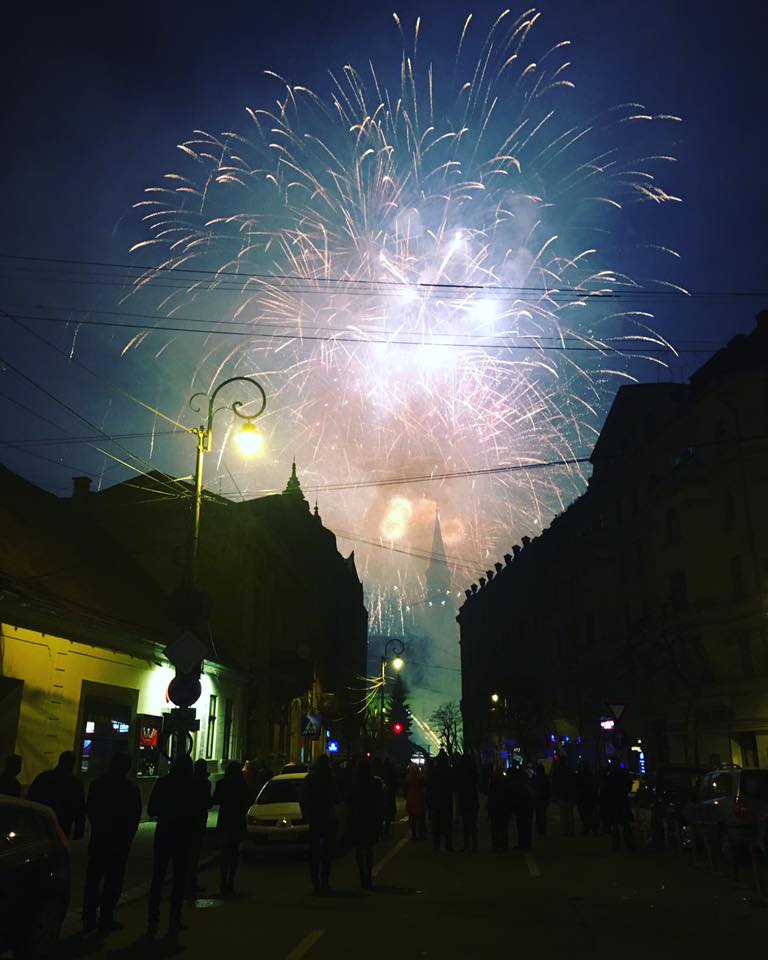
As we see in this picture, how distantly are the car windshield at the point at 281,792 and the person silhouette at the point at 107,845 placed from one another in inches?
281

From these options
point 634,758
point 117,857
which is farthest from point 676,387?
point 117,857

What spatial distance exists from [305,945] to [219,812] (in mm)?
4264

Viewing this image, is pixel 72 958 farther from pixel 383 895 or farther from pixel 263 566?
pixel 263 566

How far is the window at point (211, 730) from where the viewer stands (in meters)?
29.3

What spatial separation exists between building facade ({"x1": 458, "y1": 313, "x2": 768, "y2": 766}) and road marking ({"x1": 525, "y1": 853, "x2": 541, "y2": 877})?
24.7 ft

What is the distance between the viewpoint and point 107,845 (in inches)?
344

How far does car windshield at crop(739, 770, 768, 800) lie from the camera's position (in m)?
13.4

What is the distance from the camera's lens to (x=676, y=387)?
41.8 m

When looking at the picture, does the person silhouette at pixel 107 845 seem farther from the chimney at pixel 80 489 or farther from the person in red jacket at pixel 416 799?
the chimney at pixel 80 489

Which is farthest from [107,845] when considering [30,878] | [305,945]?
[305,945]

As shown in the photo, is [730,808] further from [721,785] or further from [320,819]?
[320,819]

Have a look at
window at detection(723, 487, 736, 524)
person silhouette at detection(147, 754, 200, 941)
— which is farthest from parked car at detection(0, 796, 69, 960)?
window at detection(723, 487, 736, 524)

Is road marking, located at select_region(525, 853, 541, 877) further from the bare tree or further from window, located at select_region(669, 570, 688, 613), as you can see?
the bare tree

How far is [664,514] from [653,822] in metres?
23.5
